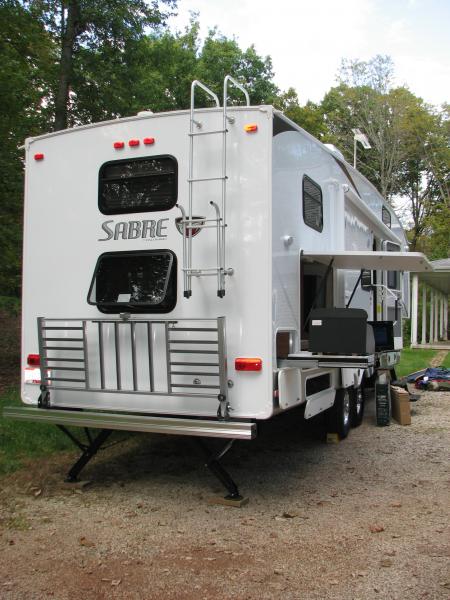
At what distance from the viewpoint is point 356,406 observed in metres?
7.59

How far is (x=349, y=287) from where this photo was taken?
7.14 m

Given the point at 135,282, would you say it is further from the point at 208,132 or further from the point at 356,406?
the point at 356,406

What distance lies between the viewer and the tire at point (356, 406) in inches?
289

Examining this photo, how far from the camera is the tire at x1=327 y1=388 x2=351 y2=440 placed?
21.5 ft

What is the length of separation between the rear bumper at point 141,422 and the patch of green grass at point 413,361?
370 inches

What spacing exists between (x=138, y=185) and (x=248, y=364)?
1.74m

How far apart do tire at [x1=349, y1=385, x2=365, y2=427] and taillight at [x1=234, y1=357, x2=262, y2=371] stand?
3.17 meters

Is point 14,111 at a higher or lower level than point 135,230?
higher

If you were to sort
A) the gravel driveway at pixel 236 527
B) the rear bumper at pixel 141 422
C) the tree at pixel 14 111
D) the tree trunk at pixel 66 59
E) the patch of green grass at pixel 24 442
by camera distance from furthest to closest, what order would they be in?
the tree trunk at pixel 66 59 < the tree at pixel 14 111 < the patch of green grass at pixel 24 442 < the rear bumper at pixel 141 422 < the gravel driveway at pixel 236 527

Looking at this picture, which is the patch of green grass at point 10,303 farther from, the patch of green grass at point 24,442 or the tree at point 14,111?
the patch of green grass at point 24,442

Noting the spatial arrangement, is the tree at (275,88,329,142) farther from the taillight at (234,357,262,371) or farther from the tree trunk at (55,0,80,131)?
the taillight at (234,357,262,371)

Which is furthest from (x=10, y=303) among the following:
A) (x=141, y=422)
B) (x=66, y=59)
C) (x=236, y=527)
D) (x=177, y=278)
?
(x=236, y=527)

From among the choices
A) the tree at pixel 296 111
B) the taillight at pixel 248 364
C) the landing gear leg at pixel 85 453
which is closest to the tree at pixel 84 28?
the landing gear leg at pixel 85 453

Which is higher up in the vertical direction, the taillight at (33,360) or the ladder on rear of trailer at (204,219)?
the ladder on rear of trailer at (204,219)
